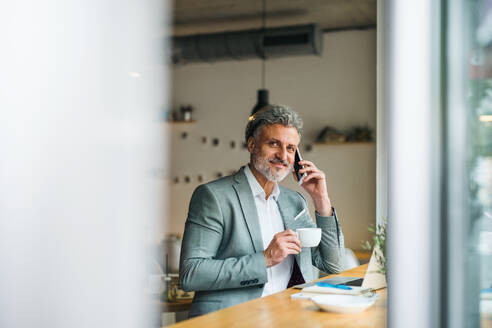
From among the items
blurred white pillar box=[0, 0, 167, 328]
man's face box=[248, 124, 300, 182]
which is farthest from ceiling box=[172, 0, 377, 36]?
blurred white pillar box=[0, 0, 167, 328]

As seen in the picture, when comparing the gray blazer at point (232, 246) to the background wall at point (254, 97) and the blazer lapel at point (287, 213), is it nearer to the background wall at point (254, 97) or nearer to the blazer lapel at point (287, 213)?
the blazer lapel at point (287, 213)

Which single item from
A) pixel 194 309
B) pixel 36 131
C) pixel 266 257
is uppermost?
pixel 36 131

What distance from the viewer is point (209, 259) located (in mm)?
2018

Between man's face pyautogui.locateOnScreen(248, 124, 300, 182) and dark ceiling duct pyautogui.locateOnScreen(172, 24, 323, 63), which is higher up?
dark ceiling duct pyautogui.locateOnScreen(172, 24, 323, 63)

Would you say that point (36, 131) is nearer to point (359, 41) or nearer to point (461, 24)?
point (461, 24)

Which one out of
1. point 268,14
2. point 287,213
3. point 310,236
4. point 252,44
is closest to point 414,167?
point 310,236

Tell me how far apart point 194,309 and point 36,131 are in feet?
4.27

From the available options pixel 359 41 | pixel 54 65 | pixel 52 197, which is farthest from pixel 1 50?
pixel 359 41

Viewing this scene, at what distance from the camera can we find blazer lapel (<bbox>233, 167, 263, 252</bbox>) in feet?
6.65

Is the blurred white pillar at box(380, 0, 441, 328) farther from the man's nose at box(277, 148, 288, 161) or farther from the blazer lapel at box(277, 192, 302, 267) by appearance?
the man's nose at box(277, 148, 288, 161)

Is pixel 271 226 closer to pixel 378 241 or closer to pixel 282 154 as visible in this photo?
pixel 282 154

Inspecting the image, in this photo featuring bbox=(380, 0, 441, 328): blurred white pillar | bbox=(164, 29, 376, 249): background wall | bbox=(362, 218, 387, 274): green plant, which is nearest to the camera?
bbox=(380, 0, 441, 328): blurred white pillar

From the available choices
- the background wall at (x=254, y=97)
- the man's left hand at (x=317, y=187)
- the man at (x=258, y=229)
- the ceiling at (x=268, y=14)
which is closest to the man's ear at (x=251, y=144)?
the man at (x=258, y=229)

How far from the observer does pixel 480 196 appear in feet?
2.43
